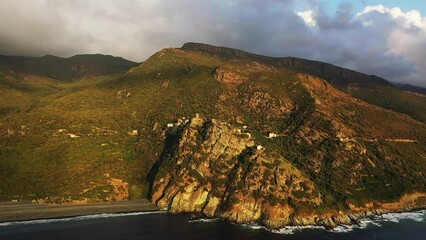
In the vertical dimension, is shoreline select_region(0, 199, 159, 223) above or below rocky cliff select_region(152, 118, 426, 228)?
below

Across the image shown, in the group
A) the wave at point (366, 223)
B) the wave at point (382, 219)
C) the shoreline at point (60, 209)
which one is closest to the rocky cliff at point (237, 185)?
the wave at point (366, 223)

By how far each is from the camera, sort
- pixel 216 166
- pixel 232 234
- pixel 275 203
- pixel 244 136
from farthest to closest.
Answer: pixel 244 136, pixel 216 166, pixel 275 203, pixel 232 234

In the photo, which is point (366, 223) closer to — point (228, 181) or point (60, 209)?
point (228, 181)

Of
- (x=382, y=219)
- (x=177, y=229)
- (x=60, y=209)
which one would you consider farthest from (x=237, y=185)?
(x=60, y=209)

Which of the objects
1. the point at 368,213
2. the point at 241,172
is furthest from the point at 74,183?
the point at 368,213

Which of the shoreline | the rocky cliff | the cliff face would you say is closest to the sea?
the shoreline

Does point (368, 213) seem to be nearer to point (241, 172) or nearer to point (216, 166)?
point (241, 172)

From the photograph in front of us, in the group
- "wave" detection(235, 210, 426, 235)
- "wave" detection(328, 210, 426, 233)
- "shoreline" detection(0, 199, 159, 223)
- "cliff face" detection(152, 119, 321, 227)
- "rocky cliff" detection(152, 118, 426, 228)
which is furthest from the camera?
"cliff face" detection(152, 119, 321, 227)

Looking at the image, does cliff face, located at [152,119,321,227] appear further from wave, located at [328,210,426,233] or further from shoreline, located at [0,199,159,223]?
wave, located at [328,210,426,233]
